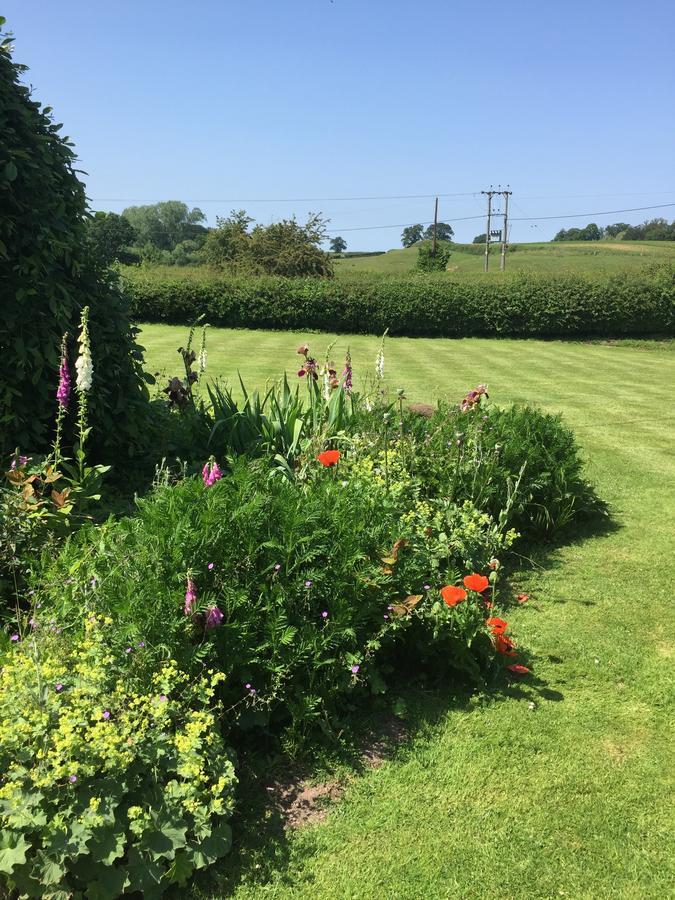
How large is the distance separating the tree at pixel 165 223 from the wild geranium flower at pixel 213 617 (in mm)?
107631

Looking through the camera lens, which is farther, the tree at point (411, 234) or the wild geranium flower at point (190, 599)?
the tree at point (411, 234)

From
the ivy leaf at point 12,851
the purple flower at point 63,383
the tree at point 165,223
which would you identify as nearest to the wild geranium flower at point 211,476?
the purple flower at point 63,383

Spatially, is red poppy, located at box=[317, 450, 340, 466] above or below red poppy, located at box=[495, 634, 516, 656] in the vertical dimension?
above

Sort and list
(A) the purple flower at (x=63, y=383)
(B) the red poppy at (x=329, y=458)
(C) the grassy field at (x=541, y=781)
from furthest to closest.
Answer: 1. (B) the red poppy at (x=329, y=458)
2. (A) the purple flower at (x=63, y=383)
3. (C) the grassy field at (x=541, y=781)

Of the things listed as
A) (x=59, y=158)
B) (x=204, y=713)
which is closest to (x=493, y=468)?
(x=204, y=713)

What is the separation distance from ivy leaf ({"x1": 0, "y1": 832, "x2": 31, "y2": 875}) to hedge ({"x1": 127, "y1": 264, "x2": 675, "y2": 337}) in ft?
67.3

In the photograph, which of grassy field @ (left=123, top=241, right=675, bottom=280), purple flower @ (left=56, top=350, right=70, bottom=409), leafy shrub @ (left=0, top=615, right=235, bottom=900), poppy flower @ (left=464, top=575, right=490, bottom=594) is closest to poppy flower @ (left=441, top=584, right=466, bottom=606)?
poppy flower @ (left=464, top=575, right=490, bottom=594)

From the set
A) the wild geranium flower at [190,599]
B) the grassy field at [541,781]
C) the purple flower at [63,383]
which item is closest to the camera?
the grassy field at [541,781]

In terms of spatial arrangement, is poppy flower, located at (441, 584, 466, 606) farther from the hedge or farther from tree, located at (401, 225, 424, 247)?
tree, located at (401, 225, 424, 247)

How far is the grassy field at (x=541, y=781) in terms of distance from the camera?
2355mm

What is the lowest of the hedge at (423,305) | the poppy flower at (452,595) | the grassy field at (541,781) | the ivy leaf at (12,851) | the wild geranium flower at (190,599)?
the grassy field at (541,781)

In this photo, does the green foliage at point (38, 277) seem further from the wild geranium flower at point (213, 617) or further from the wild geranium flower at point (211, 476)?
Result: the wild geranium flower at point (213, 617)

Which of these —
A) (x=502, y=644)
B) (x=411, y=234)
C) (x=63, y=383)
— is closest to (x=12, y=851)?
(x=502, y=644)

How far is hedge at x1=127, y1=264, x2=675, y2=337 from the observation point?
71.6 ft
